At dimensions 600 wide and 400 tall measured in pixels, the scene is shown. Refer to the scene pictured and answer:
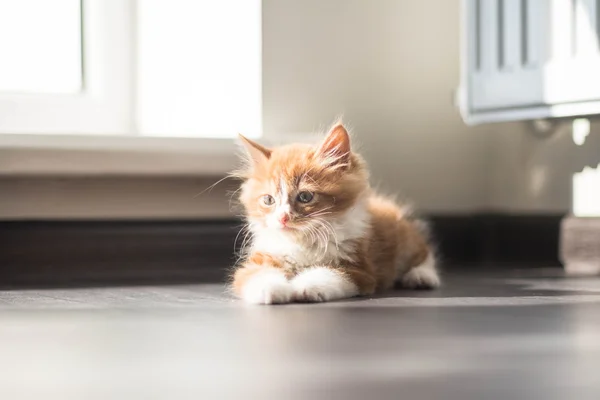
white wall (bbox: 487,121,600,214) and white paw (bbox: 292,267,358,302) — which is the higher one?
white wall (bbox: 487,121,600,214)

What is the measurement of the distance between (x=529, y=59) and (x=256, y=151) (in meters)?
0.84

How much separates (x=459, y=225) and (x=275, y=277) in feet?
3.83

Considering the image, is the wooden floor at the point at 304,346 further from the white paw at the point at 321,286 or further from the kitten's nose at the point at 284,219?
the kitten's nose at the point at 284,219

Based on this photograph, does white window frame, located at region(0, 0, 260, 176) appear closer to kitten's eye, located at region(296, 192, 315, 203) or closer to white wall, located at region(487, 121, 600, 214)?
kitten's eye, located at region(296, 192, 315, 203)

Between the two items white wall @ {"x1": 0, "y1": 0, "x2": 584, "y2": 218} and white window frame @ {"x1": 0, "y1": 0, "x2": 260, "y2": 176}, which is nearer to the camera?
white window frame @ {"x1": 0, "y1": 0, "x2": 260, "y2": 176}

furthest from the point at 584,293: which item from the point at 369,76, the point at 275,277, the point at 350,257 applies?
the point at 369,76

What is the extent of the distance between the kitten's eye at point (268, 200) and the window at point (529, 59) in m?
0.83

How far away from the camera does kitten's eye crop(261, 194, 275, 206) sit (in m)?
1.71

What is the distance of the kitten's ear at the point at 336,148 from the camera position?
171cm

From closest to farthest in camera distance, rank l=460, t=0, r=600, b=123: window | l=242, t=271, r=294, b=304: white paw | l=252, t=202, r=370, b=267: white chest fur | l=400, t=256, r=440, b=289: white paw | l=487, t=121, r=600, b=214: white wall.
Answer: l=242, t=271, r=294, b=304: white paw < l=252, t=202, r=370, b=267: white chest fur < l=400, t=256, r=440, b=289: white paw < l=460, t=0, r=600, b=123: window < l=487, t=121, r=600, b=214: white wall

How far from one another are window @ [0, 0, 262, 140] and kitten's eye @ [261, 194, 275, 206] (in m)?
0.69

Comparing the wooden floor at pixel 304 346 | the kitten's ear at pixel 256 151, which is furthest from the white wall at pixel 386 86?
the wooden floor at pixel 304 346

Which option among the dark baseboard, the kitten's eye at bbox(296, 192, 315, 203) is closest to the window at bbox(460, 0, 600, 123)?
the dark baseboard

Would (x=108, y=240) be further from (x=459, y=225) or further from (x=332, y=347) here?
(x=332, y=347)
